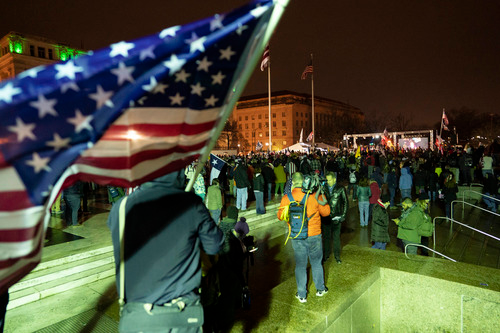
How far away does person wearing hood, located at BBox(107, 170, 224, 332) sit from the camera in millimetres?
2047

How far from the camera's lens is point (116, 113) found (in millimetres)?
1783

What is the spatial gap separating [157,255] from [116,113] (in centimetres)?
92


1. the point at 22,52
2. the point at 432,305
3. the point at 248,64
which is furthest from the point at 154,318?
the point at 22,52

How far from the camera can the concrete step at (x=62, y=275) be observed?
5691 mm

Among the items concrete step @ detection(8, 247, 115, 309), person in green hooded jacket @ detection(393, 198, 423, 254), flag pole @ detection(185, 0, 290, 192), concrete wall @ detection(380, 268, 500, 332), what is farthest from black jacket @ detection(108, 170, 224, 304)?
person in green hooded jacket @ detection(393, 198, 423, 254)

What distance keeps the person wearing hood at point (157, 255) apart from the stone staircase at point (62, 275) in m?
4.86

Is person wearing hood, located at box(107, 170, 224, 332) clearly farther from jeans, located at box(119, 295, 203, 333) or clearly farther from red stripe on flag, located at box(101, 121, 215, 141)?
red stripe on flag, located at box(101, 121, 215, 141)

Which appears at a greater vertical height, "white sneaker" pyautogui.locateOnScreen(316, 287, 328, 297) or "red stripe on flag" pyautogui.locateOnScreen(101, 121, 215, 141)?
"red stripe on flag" pyautogui.locateOnScreen(101, 121, 215, 141)

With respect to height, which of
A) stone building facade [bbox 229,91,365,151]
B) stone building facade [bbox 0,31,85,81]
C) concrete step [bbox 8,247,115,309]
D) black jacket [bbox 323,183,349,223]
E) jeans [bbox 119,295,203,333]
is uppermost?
stone building facade [bbox 0,31,85,81]

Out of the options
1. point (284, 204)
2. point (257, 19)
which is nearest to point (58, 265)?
point (284, 204)

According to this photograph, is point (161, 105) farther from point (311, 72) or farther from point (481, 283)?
point (311, 72)

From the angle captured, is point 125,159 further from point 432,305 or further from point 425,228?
point 425,228

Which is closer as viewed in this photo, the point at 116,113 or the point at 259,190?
the point at 116,113

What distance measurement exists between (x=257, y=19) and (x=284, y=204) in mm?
3237
